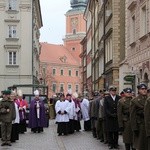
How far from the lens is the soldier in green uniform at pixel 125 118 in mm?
14156

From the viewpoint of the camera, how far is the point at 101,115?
17.8m

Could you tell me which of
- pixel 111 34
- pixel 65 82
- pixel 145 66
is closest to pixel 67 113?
pixel 145 66

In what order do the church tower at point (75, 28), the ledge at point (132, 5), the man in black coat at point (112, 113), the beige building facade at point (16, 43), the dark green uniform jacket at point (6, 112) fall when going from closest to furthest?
the man in black coat at point (112, 113) < the dark green uniform jacket at point (6, 112) < the ledge at point (132, 5) < the beige building facade at point (16, 43) < the church tower at point (75, 28)

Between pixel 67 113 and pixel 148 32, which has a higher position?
pixel 148 32

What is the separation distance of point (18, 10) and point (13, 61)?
5.57m

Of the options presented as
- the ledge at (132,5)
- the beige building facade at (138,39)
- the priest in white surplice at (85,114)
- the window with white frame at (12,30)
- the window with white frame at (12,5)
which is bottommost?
the priest in white surplice at (85,114)

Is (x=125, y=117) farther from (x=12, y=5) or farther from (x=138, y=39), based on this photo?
(x=12, y=5)

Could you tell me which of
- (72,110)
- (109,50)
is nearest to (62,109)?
(72,110)

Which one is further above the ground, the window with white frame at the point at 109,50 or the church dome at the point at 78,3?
the church dome at the point at 78,3

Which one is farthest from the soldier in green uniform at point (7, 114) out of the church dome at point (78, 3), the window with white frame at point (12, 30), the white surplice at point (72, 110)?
the church dome at point (78, 3)

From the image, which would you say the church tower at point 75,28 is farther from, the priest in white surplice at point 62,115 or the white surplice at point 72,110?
the priest in white surplice at point 62,115

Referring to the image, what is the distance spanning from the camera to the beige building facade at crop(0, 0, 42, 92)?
58.1 meters

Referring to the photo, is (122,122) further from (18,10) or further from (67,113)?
(18,10)

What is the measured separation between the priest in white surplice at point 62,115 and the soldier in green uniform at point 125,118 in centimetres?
832
